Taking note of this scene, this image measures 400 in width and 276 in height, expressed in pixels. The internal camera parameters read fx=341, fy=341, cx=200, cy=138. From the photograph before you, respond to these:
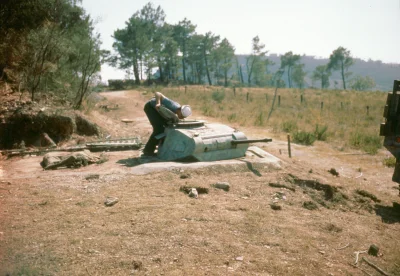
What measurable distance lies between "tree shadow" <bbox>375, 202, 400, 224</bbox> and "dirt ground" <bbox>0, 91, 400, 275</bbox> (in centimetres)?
3

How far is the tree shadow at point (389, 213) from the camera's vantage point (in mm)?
5418

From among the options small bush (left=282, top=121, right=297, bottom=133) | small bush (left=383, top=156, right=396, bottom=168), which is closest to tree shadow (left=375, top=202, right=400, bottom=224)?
small bush (left=383, top=156, right=396, bottom=168)

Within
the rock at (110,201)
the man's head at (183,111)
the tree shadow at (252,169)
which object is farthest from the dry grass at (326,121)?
the rock at (110,201)

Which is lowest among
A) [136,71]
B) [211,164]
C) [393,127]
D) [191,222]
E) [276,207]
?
[276,207]

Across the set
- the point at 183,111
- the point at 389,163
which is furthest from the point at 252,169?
the point at 389,163

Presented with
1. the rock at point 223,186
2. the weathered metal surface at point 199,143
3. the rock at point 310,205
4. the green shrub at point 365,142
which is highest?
the weathered metal surface at point 199,143

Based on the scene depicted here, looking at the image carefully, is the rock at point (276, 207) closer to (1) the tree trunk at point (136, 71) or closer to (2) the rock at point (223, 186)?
(2) the rock at point (223, 186)

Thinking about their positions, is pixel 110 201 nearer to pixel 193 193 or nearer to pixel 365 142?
pixel 193 193

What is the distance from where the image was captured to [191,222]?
4430 mm

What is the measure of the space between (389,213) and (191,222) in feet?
11.6

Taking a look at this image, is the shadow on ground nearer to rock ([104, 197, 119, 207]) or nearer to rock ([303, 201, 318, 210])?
rock ([104, 197, 119, 207])

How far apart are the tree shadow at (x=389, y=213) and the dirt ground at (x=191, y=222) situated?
34 mm

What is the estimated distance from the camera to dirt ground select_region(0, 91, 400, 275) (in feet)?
11.7

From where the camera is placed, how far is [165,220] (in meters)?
4.43
